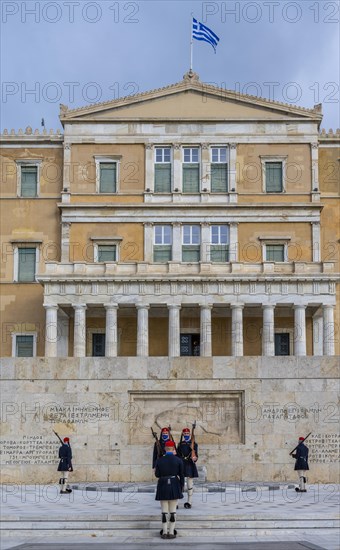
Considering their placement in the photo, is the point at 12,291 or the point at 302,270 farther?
the point at 12,291

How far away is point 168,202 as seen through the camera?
48.1 m

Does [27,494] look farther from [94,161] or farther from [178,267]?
[94,161]

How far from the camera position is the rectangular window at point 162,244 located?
47.6 m

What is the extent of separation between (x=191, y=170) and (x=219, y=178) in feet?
5.26

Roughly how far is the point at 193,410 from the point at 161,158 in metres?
25.7

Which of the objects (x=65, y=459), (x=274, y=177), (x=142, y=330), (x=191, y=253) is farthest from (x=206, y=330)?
(x=65, y=459)

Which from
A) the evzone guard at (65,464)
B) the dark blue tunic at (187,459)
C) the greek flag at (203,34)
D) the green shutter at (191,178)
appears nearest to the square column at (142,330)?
the green shutter at (191,178)

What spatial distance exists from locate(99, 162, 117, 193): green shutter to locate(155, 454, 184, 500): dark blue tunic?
3253 centimetres

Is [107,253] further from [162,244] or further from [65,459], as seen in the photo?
[65,459]

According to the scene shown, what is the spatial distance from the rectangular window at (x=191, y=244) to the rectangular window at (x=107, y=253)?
371 centimetres

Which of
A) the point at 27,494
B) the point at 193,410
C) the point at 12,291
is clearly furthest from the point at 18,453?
the point at 12,291

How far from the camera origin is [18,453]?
985 inches

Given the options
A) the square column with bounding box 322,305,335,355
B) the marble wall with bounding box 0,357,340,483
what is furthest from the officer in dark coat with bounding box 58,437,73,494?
the square column with bounding box 322,305,335,355

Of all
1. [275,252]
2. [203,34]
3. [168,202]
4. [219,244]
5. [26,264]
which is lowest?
[26,264]
